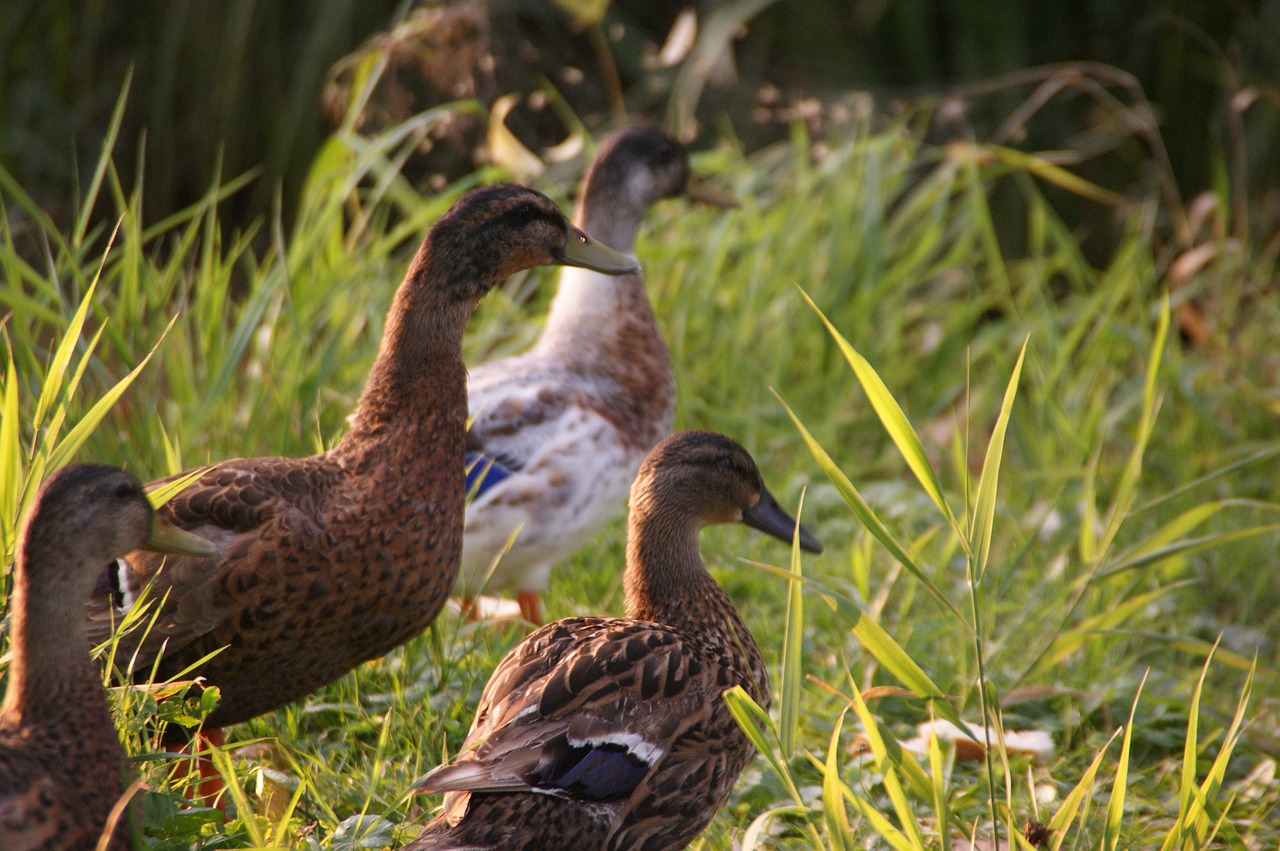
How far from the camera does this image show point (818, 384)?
4.86 metres

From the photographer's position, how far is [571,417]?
370 cm

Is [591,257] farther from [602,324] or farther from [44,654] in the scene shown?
[44,654]

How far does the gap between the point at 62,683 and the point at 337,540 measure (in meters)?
0.65

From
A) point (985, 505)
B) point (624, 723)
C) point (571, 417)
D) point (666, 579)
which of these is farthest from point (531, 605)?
point (985, 505)

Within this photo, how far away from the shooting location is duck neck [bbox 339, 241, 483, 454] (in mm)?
2672

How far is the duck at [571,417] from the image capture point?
3547 millimetres

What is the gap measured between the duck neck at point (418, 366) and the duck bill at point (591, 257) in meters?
0.33

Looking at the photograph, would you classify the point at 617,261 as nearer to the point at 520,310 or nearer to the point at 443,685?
the point at 443,685

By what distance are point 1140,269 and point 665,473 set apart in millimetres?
3134

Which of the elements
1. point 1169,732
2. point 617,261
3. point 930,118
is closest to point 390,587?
point 617,261

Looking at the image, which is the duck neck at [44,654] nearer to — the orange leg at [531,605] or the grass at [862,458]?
the grass at [862,458]

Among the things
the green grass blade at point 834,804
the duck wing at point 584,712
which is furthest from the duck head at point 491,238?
the green grass blade at point 834,804

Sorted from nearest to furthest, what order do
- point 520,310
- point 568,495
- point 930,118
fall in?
1. point 568,495
2. point 520,310
3. point 930,118

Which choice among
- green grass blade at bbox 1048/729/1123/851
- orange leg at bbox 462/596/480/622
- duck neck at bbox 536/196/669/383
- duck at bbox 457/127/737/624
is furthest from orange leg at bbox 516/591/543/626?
green grass blade at bbox 1048/729/1123/851
